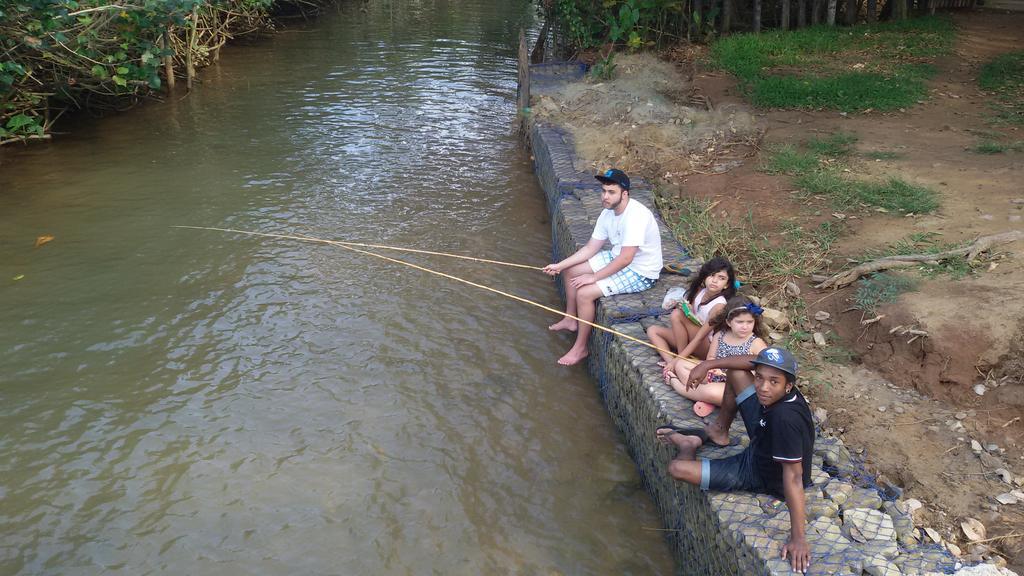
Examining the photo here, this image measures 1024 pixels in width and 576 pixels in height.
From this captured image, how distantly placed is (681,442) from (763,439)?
58cm

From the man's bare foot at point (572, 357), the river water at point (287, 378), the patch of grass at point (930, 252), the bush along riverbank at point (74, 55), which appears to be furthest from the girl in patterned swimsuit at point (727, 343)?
the bush along riverbank at point (74, 55)

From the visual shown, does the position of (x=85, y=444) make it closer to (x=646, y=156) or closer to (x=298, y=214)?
(x=298, y=214)

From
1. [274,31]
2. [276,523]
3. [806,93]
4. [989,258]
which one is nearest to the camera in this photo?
[276,523]

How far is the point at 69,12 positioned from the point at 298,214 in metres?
3.62

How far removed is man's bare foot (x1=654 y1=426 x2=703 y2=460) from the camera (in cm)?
399

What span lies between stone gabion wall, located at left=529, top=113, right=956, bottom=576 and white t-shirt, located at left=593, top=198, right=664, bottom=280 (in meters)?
0.21

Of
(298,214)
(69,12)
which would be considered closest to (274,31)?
(69,12)

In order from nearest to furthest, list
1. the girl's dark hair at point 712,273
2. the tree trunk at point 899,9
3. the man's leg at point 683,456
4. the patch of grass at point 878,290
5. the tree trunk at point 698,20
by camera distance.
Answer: the man's leg at point 683,456, the girl's dark hair at point 712,273, the patch of grass at point 878,290, the tree trunk at point 698,20, the tree trunk at point 899,9

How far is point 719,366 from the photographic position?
407cm

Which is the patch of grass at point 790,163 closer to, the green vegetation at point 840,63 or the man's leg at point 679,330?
the green vegetation at point 840,63

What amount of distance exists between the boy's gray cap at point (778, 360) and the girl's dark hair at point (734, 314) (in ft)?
2.58

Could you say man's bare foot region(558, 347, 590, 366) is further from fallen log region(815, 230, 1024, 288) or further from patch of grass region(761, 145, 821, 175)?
patch of grass region(761, 145, 821, 175)

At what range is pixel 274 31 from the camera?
19.2 metres

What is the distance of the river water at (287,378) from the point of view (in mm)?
4480
